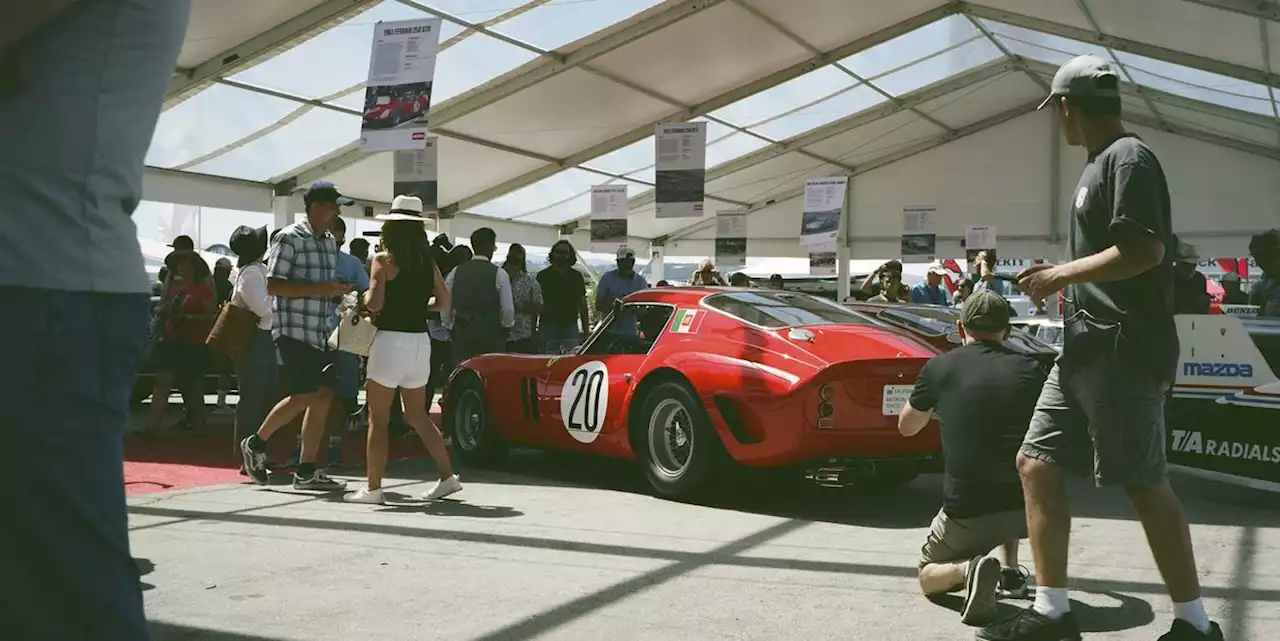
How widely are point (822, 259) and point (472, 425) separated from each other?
12.0 meters

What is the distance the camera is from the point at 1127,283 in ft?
11.8

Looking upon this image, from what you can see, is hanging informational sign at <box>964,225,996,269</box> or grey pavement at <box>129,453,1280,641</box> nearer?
grey pavement at <box>129,453,1280,641</box>

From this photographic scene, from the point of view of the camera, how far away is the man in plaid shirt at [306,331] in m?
7.12

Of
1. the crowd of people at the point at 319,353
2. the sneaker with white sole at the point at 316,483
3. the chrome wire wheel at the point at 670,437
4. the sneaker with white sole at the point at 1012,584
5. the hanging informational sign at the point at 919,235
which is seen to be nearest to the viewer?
the crowd of people at the point at 319,353

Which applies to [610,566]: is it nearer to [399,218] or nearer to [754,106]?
[399,218]

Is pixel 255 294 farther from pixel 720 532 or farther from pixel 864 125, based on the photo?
pixel 864 125

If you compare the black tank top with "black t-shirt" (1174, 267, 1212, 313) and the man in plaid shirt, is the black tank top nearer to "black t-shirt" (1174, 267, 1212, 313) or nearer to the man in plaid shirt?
the man in plaid shirt

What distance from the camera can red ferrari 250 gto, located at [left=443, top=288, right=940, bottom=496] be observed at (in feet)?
20.6

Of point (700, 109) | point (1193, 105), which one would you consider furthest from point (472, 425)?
point (1193, 105)

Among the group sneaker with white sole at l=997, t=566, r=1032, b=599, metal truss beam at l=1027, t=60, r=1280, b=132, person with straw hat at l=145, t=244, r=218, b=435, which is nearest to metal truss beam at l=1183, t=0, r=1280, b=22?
metal truss beam at l=1027, t=60, r=1280, b=132

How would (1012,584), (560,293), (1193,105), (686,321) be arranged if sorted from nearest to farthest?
(1012,584) → (686,321) → (560,293) → (1193,105)

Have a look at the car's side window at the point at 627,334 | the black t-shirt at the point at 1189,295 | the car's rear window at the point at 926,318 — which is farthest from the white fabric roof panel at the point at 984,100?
the car's side window at the point at 627,334

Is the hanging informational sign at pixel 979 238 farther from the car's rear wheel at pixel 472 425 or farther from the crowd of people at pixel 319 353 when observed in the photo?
the car's rear wheel at pixel 472 425

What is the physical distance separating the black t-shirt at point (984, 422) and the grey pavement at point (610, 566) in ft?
1.42
